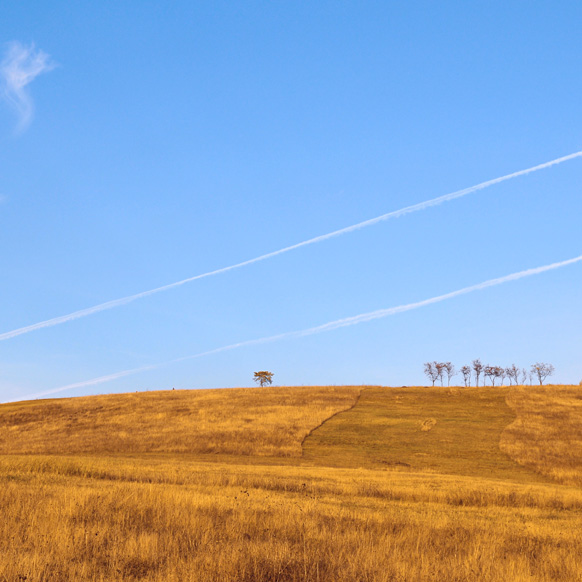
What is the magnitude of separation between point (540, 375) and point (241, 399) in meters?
133

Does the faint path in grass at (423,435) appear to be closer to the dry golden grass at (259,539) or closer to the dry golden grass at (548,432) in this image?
the dry golden grass at (548,432)

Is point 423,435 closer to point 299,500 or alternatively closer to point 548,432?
point 548,432

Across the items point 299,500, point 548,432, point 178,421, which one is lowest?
point 299,500

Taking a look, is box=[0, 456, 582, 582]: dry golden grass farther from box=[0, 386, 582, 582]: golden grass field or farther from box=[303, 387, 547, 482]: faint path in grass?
box=[303, 387, 547, 482]: faint path in grass

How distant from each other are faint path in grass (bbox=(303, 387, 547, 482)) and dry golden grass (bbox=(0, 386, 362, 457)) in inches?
105

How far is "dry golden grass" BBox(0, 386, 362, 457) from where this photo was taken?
43.5 meters

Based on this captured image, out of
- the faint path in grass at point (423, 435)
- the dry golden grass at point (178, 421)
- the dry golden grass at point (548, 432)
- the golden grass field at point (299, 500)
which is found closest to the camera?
the golden grass field at point (299, 500)

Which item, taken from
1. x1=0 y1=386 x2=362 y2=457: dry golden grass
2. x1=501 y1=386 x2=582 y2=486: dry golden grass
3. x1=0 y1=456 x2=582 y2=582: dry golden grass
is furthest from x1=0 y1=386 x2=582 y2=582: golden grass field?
x1=0 y1=386 x2=362 y2=457: dry golden grass

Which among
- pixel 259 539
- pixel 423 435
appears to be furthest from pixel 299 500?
pixel 423 435

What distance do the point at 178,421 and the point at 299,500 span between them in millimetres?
39418

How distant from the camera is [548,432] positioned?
4559 cm

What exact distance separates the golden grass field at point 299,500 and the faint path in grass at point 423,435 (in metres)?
0.25

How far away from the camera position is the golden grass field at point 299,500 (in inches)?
313

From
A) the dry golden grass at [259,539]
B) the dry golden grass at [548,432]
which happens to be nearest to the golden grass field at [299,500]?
the dry golden grass at [259,539]
